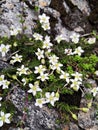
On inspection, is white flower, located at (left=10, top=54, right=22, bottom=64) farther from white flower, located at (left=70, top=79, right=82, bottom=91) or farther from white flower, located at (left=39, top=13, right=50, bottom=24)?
white flower, located at (left=70, top=79, right=82, bottom=91)

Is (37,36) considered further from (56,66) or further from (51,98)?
(51,98)

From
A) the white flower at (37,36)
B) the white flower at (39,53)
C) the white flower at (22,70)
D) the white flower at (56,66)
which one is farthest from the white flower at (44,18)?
the white flower at (22,70)

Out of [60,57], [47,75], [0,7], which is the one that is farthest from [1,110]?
[0,7]

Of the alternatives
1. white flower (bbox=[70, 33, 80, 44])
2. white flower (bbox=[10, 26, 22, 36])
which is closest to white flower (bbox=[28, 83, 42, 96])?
white flower (bbox=[10, 26, 22, 36])

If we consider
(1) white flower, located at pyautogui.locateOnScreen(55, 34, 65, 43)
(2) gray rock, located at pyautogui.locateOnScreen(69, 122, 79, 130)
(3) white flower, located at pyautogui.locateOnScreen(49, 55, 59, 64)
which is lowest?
(2) gray rock, located at pyautogui.locateOnScreen(69, 122, 79, 130)

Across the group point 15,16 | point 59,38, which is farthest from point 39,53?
point 15,16

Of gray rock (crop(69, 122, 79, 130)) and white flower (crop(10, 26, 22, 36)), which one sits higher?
white flower (crop(10, 26, 22, 36))

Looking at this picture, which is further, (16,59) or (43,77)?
(16,59)

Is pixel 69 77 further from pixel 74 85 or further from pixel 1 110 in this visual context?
pixel 1 110
